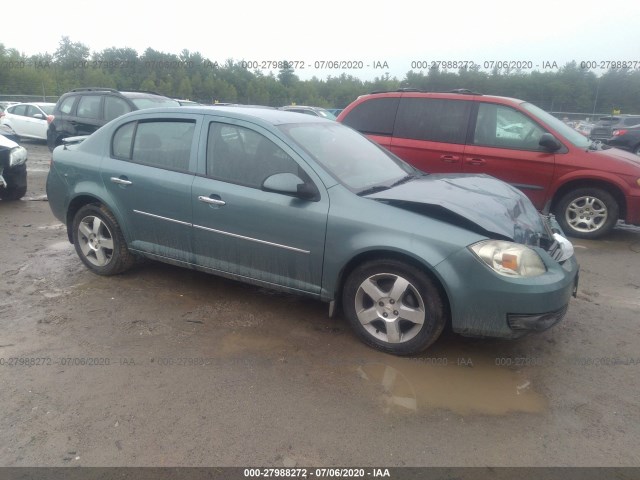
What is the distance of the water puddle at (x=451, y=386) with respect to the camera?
291cm

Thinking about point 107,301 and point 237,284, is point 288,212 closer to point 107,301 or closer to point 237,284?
point 237,284

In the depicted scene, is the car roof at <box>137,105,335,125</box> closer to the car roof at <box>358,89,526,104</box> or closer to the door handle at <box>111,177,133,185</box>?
the door handle at <box>111,177,133,185</box>

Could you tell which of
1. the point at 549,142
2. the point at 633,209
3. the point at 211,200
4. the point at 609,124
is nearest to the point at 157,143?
the point at 211,200

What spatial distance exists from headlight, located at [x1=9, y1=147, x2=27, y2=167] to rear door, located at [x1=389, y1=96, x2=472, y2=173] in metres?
5.57

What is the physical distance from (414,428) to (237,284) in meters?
2.40

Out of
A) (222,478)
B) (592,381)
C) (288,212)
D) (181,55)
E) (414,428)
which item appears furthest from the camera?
(181,55)

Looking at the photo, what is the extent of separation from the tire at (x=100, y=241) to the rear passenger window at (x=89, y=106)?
5977 mm

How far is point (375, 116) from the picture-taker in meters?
7.18

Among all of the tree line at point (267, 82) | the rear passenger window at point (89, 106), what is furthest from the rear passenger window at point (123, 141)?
the tree line at point (267, 82)

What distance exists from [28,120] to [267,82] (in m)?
26.4

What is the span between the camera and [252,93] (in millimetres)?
37938

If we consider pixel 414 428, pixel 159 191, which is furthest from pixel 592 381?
pixel 159 191

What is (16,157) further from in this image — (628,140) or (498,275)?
(628,140)

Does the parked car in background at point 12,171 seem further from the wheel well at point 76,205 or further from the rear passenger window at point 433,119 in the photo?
the rear passenger window at point 433,119
